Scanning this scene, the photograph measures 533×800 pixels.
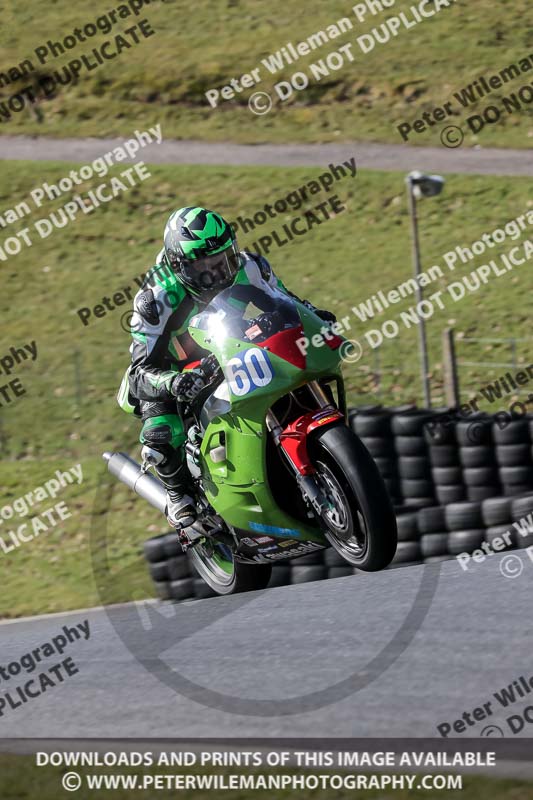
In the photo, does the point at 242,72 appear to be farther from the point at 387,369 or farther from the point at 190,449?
the point at 190,449

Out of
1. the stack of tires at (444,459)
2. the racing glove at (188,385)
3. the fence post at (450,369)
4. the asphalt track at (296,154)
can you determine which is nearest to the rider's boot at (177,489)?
the racing glove at (188,385)

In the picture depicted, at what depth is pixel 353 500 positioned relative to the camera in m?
6.51

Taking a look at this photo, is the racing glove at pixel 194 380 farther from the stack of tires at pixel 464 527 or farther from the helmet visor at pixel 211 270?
the stack of tires at pixel 464 527

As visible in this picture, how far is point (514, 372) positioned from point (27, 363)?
8.11 m

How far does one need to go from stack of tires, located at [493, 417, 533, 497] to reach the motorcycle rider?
17.0ft

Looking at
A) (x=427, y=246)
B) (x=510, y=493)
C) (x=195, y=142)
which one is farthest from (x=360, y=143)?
(x=510, y=493)

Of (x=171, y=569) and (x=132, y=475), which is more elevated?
(x=132, y=475)

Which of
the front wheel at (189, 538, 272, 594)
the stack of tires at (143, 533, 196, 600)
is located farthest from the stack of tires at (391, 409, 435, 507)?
the front wheel at (189, 538, 272, 594)

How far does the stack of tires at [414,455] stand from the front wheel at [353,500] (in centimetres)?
568

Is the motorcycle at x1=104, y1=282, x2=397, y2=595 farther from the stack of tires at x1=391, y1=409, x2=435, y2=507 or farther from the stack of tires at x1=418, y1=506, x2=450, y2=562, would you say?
the stack of tires at x1=391, y1=409, x2=435, y2=507

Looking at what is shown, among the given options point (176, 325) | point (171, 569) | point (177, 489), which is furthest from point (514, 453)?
point (176, 325)

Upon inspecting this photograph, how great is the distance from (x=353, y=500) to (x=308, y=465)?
30cm

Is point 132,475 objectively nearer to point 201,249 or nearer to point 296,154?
point 201,249

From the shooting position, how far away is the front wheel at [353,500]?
20.8ft
